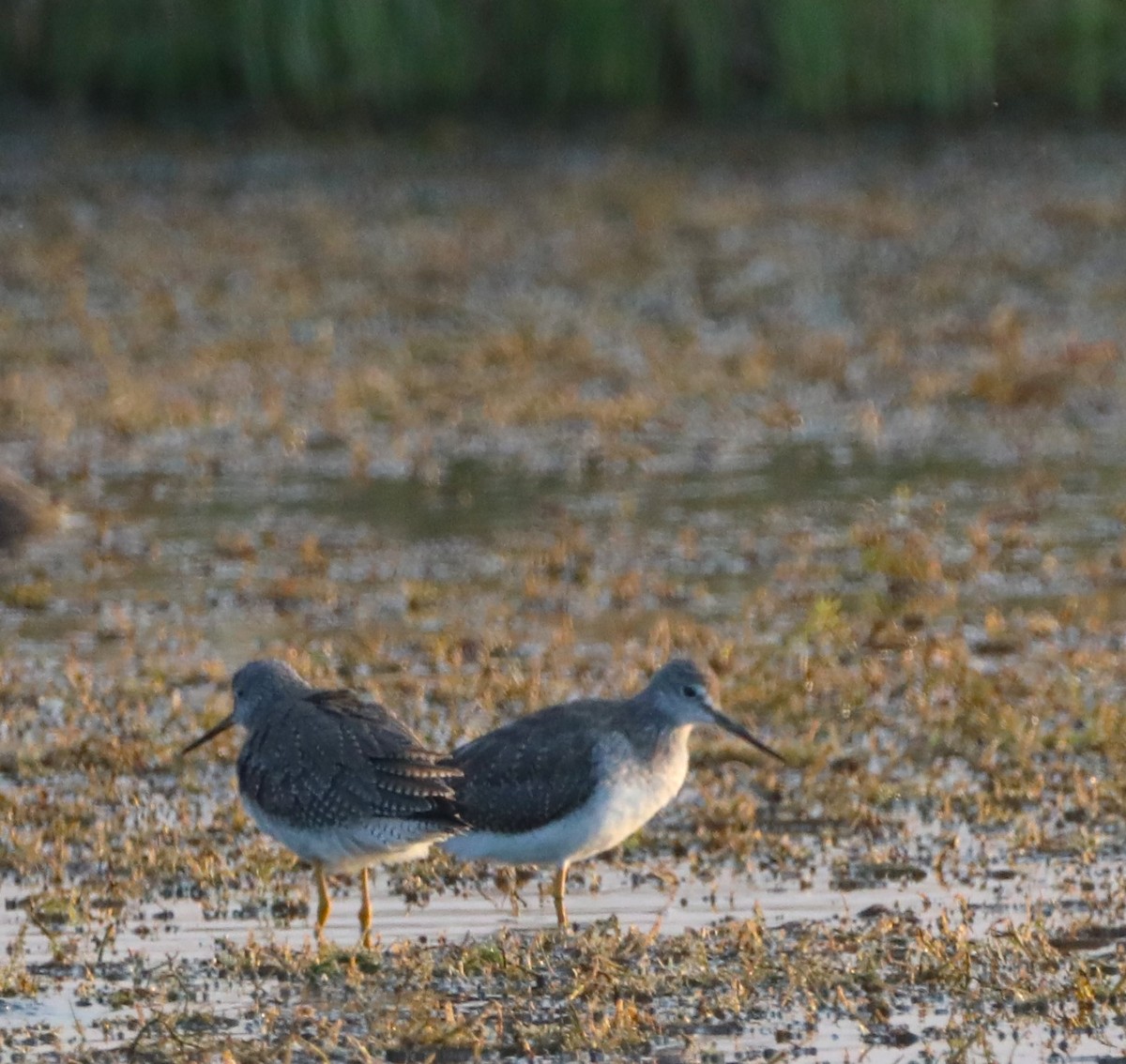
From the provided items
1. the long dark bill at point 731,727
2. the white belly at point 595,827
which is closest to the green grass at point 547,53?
the long dark bill at point 731,727

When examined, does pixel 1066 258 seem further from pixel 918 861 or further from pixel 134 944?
pixel 134 944

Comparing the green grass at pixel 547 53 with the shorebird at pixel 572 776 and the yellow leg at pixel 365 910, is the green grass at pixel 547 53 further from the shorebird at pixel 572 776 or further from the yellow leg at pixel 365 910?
the yellow leg at pixel 365 910

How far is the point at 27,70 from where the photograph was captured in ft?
78.5

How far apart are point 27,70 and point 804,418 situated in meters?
10.8

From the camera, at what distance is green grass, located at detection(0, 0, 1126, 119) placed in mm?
23484

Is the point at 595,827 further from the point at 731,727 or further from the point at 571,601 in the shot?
the point at 571,601

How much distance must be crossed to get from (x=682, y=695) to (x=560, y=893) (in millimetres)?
769

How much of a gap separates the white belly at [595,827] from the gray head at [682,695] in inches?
9.3

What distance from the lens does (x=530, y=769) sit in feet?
24.9

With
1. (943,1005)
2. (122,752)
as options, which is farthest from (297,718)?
(943,1005)

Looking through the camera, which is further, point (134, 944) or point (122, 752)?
point (122, 752)

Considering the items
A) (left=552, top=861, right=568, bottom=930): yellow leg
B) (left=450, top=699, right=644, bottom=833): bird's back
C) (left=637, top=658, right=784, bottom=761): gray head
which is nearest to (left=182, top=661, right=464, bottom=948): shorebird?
(left=450, top=699, right=644, bottom=833): bird's back

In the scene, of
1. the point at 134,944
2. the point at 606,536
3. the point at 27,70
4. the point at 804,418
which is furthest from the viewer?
the point at 27,70

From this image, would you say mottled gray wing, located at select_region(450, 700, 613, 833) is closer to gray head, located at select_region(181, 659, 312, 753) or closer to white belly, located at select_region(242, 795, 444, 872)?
white belly, located at select_region(242, 795, 444, 872)
